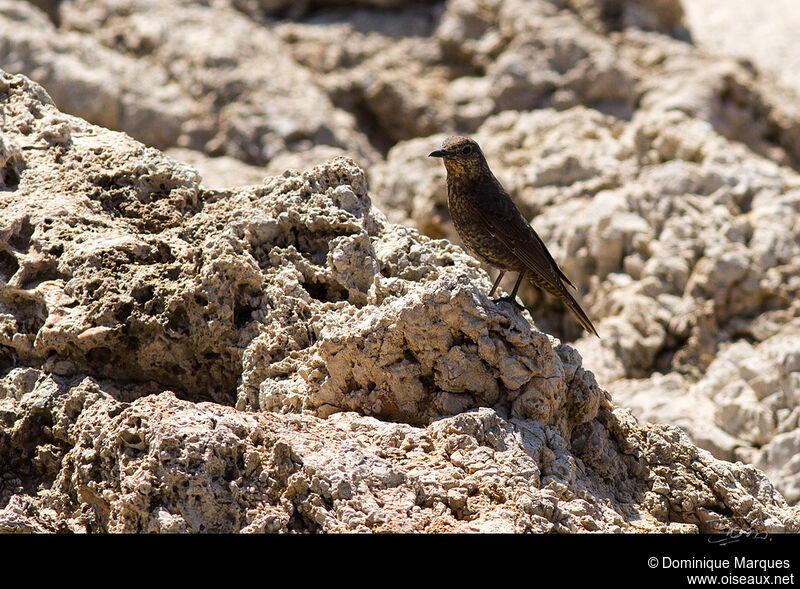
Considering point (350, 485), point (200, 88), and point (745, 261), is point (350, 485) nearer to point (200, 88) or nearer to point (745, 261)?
point (745, 261)

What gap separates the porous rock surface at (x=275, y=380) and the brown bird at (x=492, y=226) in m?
0.51

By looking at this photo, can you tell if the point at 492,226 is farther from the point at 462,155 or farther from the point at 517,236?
the point at 462,155

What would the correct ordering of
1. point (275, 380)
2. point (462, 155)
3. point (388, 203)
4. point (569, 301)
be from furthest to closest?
point (388, 203)
point (462, 155)
point (569, 301)
point (275, 380)

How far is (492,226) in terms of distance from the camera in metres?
6.15

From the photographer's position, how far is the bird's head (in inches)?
246

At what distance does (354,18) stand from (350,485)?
989cm

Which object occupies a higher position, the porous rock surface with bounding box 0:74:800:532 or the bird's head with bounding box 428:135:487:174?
the bird's head with bounding box 428:135:487:174

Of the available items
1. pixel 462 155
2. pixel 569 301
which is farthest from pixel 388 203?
pixel 569 301

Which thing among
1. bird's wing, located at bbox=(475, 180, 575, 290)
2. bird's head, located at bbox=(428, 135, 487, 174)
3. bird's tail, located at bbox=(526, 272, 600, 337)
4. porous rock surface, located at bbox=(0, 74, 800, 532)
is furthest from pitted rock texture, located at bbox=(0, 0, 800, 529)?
bird's head, located at bbox=(428, 135, 487, 174)

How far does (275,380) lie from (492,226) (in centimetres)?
197

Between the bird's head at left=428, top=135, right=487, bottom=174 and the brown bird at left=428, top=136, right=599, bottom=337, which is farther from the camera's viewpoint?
the bird's head at left=428, top=135, right=487, bottom=174

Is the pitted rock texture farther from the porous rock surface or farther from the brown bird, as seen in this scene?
the brown bird
